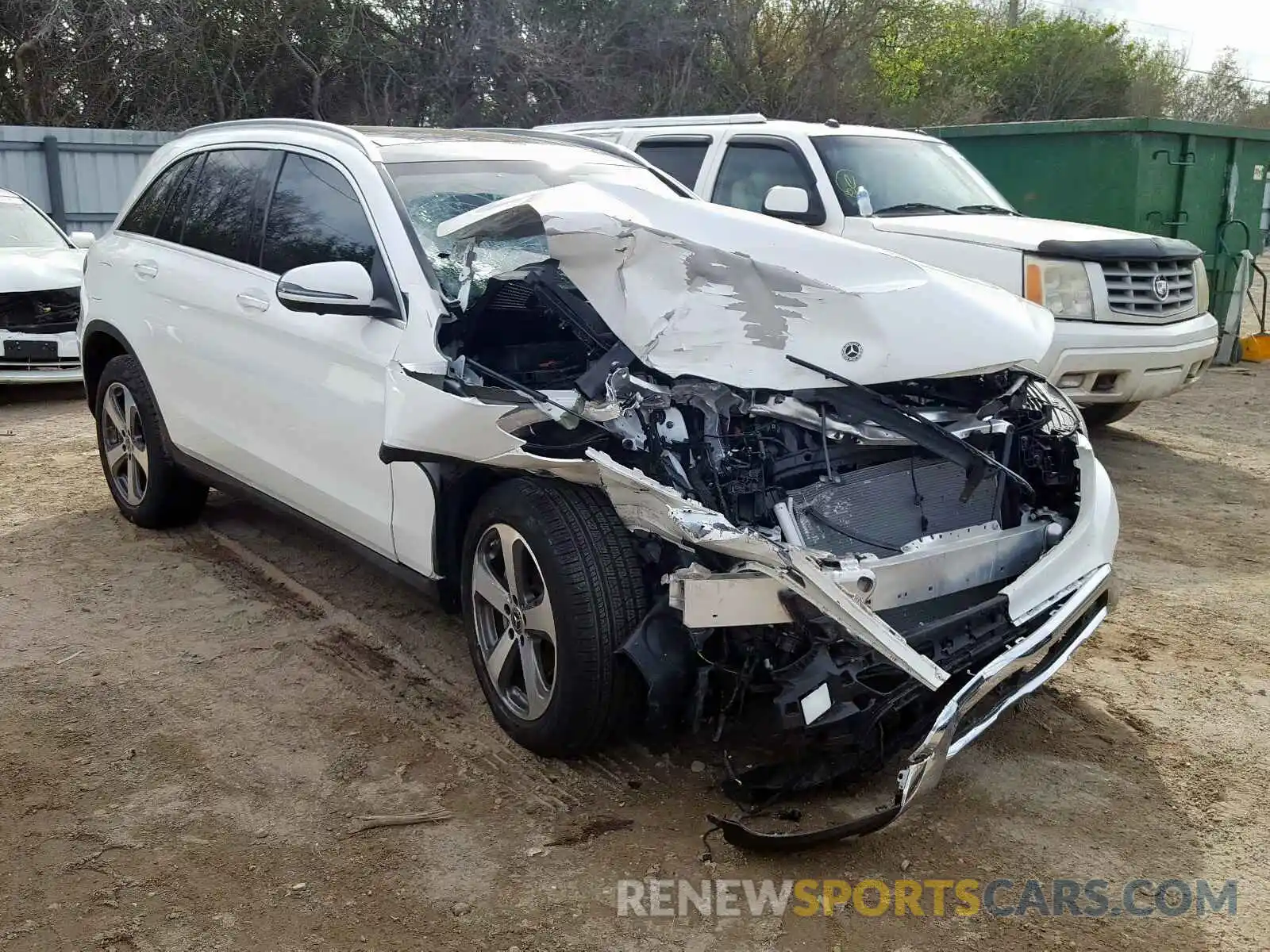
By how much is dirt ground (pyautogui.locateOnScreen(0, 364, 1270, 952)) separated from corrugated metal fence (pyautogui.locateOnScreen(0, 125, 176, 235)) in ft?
33.6

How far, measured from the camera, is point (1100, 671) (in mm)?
4238

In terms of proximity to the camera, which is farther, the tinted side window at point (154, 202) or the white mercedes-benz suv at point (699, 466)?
the tinted side window at point (154, 202)

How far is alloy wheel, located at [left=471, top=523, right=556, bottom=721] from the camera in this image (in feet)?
11.5

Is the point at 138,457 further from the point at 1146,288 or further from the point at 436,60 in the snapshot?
the point at 436,60

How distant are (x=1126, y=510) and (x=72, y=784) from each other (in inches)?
203

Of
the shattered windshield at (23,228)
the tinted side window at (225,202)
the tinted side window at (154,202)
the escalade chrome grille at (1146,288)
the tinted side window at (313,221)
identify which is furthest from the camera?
the shattered windshield at (23,228)

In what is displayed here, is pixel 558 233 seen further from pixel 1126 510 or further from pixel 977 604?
pixel 1126 510

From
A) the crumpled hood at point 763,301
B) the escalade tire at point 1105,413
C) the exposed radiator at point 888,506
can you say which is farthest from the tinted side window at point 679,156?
the exposed radiator at point 888,506

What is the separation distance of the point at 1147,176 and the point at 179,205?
830 cm

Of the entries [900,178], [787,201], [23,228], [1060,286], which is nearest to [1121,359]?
[1060,286]

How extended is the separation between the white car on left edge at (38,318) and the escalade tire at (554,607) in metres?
6.55

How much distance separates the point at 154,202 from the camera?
5539 millimetres

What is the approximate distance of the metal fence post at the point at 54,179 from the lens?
13.7 metres
